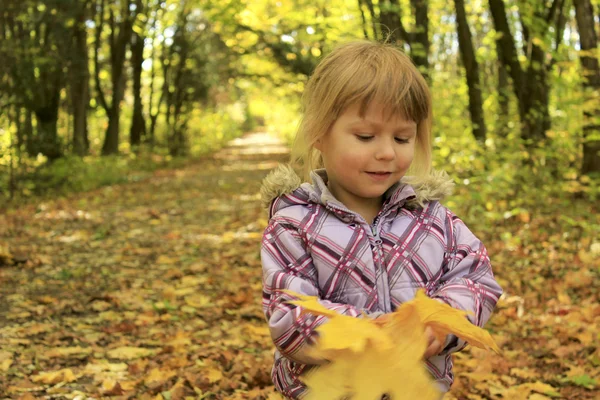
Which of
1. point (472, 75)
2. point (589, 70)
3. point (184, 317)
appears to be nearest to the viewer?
point (184, 317)

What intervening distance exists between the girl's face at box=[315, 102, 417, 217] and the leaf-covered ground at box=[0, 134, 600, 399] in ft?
6.09

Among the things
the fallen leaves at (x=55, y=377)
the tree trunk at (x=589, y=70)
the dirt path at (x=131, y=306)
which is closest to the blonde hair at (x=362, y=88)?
the dirt path at (x=131, y=306)

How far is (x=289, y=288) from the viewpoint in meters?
1.91

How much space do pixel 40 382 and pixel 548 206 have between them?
6773mm

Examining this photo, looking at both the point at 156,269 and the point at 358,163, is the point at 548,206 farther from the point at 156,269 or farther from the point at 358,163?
the point at 358,163

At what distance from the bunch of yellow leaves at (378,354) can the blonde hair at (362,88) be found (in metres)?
0.70

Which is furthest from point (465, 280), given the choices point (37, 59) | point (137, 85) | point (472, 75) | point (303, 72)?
point (137, 85)

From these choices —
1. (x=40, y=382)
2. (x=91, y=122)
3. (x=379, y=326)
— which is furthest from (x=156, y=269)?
(x=91, y=122)

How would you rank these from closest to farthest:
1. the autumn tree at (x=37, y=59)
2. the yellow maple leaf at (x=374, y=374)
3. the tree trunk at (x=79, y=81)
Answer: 1. the yellow maple leaf at (x=374, y=374)
2. the autumn tree at (x=37, y=59)
3. the tree trunk at (x=79, y=81)

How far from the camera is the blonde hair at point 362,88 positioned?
6.35 ft

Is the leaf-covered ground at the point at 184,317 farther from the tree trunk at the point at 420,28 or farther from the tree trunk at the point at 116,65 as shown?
the tree trunk at the point at 116,65

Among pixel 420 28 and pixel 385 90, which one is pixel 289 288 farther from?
pixel 420 28

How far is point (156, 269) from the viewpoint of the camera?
22.9 feet

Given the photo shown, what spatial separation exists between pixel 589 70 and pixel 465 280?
5.93m
